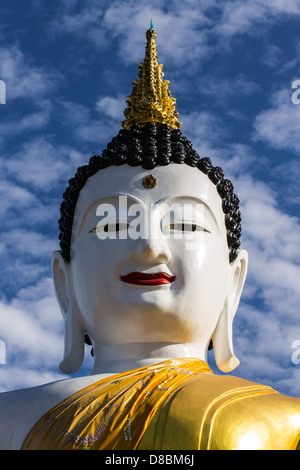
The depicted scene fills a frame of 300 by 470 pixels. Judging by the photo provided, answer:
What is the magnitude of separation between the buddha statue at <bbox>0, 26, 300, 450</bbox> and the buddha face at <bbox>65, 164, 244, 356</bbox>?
0.03 feet

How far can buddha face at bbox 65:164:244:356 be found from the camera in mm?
6000

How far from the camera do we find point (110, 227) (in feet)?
20.6


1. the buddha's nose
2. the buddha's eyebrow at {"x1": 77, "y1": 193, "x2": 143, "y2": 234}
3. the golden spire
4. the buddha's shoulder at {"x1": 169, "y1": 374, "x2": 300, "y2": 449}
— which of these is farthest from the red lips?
the golden spire

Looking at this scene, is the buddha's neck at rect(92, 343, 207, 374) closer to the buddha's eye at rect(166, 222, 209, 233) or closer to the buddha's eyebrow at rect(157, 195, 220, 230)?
the buddha's eye at rect(166, 222, 209, 233)

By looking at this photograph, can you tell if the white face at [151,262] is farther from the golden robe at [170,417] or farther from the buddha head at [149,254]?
the golden robe at [170,417]

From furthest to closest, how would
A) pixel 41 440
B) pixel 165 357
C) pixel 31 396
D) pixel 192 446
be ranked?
pixel 165 357 < pixel 31 396 < pixel 41 440 < pixel 192 446

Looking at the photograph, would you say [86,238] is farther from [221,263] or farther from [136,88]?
[136,88]

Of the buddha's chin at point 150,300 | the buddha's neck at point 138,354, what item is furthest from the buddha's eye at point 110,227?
the buddha's neck at point 138,354

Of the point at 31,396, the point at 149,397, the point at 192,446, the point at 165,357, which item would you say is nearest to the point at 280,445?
the point at 192,446

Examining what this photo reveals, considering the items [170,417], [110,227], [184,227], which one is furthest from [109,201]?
[170,417]

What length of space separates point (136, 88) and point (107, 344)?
120 inches

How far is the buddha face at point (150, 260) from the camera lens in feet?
19.7

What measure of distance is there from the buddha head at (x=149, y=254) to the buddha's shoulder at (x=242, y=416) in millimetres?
1055
